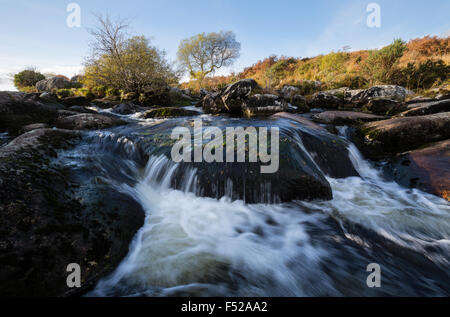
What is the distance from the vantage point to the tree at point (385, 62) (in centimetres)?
1054

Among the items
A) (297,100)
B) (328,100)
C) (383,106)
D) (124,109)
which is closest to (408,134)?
(383,106)

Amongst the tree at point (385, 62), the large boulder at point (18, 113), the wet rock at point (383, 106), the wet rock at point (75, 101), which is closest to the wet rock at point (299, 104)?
the wet rock at point (383, 106)

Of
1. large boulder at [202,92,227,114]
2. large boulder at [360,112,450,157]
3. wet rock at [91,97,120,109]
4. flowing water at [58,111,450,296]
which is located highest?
wet rock at [91,97,120,109]

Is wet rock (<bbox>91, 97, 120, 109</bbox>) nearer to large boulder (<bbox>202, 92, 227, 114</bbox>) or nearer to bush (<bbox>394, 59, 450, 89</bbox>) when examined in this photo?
large boulder (<bbox>202, 92, 227, 114</bbox>)

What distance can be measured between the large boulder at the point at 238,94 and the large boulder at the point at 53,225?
7.30 metres

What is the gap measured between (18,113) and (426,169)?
11589 millimetres

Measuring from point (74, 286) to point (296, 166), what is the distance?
2997mm

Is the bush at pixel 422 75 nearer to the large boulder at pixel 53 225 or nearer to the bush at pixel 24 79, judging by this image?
the large boulder at pixel 53 225

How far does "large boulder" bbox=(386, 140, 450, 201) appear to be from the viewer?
2.96 metres

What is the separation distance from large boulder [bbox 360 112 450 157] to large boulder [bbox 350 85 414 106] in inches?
207

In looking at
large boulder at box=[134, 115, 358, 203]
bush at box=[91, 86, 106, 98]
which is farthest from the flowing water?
bush at box=[91, 86, 106, 98]

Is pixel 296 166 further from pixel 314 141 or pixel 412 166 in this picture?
pixel 412 166

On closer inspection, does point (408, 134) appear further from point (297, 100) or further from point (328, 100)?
point (297, 100)
